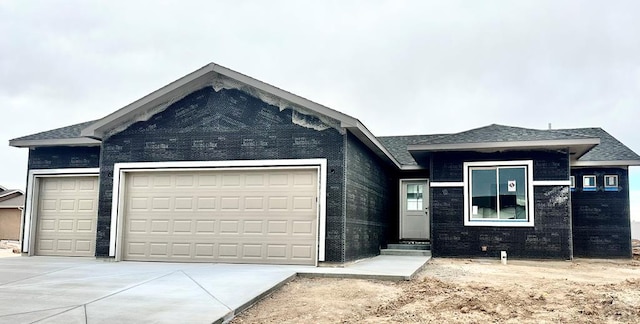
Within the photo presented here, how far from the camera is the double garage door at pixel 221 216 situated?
1075cm

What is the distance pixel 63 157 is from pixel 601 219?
48.7 ft

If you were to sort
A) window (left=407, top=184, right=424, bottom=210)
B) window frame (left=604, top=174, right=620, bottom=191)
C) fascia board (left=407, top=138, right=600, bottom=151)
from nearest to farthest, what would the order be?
1. fascia board (left=407, top=138, right=600, bottom=151)
2. window frame (left=604, top=174, right=620, bottom=191)
3. window (left=407, top=184, right=424, bottom=210)

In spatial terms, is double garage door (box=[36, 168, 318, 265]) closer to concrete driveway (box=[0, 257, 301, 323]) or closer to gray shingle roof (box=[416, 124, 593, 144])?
concrete driveway (box=[0, 257, 301, 323])

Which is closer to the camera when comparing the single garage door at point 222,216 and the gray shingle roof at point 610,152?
the single garage door at point 222,216

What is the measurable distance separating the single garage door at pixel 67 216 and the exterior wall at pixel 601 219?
13205 millimetres

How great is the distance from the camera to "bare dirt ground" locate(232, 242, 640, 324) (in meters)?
6.34

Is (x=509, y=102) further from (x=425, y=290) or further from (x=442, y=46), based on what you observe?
(x=425, y=290)

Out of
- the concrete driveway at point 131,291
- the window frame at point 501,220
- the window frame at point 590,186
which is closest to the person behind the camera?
the concrete driveway at point 131,291

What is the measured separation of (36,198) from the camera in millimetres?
13344

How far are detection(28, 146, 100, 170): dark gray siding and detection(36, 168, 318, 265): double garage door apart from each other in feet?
6.98

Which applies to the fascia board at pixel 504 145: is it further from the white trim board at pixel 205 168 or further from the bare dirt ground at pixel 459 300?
the white trim board at pixel 205 168

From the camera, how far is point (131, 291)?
7172 millimetres

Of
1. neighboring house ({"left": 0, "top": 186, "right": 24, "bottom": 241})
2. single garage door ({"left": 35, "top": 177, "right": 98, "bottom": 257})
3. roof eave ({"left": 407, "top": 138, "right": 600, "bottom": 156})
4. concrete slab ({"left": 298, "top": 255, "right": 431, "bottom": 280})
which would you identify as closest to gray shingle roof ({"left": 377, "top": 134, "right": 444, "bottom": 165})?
roof eave ({"left": 407, "top": 138, "right": 600, "bottom": 156})

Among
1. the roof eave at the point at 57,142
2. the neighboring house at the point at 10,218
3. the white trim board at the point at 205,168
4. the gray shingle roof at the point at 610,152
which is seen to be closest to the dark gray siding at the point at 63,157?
the roof eave at the point at 57,142
